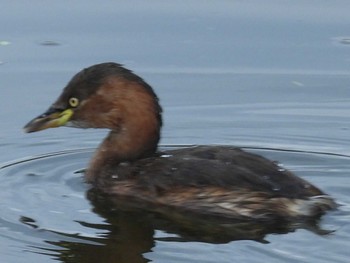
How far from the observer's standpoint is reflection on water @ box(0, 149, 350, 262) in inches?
329

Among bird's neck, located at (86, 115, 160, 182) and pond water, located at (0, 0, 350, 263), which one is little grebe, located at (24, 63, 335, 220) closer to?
bird's neck, located at (86, 115, 160, 182)

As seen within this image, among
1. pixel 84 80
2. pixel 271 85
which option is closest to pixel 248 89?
pixel 271 85

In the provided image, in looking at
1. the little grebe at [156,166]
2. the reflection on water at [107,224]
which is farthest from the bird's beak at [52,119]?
the reflection on water at [107,224]

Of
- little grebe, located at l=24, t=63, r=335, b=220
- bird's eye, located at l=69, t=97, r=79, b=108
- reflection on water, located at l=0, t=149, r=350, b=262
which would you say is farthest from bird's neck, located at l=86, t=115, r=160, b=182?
bird's eye, located at l=69, t=97, r=79, b=108

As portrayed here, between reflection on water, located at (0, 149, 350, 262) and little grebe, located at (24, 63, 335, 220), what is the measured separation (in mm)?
95

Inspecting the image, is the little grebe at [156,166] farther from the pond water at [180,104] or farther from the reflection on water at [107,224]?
the pond water at [180,104]

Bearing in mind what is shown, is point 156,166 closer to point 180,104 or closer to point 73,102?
point 73,102

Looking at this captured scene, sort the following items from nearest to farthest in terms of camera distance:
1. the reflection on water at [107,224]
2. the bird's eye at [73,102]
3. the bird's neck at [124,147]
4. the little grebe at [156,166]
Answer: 1. the reflection on water at [107,224]
2. the little grebe at [156,166]
3. the bird's neck at [124,147]
4. the bird's eye at [73,102]

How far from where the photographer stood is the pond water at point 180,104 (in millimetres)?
8477

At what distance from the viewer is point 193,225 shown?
8.89 meters

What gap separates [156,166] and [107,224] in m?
0.58

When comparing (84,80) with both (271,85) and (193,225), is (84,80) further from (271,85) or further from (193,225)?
(271,85)

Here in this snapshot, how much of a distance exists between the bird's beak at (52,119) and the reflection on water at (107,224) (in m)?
0.29

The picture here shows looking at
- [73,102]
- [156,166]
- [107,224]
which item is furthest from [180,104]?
[107,224]
